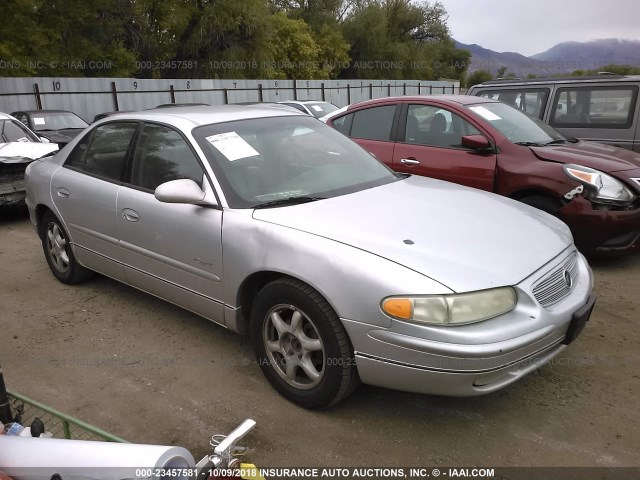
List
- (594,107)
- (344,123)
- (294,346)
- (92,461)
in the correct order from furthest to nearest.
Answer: (594,107) < (344,123) < (294,346) < (92,461)

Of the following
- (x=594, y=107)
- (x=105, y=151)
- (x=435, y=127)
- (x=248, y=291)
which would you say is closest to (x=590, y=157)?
(x=435, y=127)

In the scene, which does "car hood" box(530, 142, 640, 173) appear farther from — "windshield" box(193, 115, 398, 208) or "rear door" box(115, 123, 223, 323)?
"rear door" box(115, 123, 223, 323)

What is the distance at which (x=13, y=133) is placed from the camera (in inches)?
315

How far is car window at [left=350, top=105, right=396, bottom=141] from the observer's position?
594cm

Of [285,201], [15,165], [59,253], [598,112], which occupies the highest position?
[598,112]

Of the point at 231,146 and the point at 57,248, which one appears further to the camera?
the point at 57,248

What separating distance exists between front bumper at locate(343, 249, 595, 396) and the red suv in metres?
2.48

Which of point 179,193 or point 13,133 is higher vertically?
point 179,193

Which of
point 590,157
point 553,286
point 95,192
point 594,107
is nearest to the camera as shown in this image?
point 553,286

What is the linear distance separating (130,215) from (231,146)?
879mm

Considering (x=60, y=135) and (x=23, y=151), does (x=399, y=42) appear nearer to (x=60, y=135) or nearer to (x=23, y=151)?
(x=60, y=135)

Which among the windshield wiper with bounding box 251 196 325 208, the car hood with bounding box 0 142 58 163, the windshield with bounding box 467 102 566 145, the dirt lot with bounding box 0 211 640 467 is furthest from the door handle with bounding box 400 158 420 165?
the car hood with bounding box 0 142 58 163

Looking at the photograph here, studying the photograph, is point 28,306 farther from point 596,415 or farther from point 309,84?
point 309,84

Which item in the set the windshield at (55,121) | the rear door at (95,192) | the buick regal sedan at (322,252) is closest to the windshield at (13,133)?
the windshield at (55,121)
